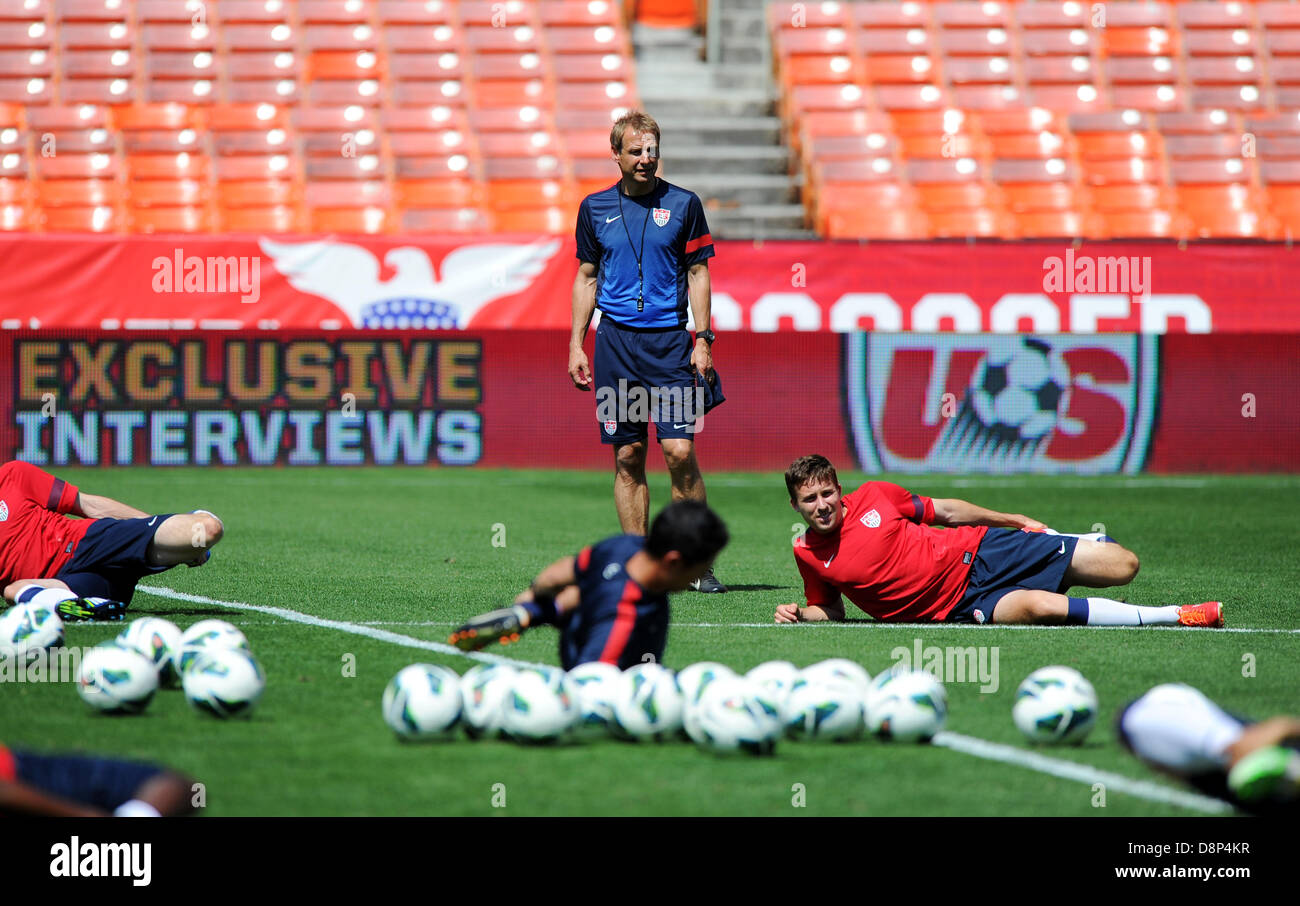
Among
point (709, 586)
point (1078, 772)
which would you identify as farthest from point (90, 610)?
point (1078, 772)

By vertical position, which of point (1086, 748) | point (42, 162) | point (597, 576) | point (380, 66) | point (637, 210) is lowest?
point (1086, 748)

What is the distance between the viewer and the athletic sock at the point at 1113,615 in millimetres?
7562

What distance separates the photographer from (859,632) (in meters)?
7.28

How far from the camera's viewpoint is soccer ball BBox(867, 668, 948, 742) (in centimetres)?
498

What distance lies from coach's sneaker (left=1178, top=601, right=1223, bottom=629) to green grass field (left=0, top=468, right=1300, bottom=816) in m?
0.20

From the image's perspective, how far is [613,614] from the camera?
5.34 metres

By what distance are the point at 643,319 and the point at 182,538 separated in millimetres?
2718

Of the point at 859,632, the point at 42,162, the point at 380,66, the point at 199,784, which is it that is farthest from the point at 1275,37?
the point at 199,784

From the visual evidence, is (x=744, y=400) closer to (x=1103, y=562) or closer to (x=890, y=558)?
(x=1103, y=562)

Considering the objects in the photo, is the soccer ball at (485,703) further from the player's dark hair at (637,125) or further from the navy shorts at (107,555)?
the player's dark hair at (637,125)

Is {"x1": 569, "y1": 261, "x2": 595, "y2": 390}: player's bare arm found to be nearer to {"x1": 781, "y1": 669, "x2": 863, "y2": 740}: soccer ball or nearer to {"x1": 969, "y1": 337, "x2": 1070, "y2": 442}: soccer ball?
{"x1": 781, "y1": 669, "x2": 863, "y2": 740}: soccer ball

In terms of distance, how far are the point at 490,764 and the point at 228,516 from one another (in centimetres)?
815

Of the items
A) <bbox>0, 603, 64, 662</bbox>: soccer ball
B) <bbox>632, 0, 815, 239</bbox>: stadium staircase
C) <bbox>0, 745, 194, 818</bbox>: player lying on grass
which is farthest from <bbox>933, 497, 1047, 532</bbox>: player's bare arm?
<bbox>632, 0, 815, 239</bbox>: stadium staircase

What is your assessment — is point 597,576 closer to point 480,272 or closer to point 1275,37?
point 480,272
